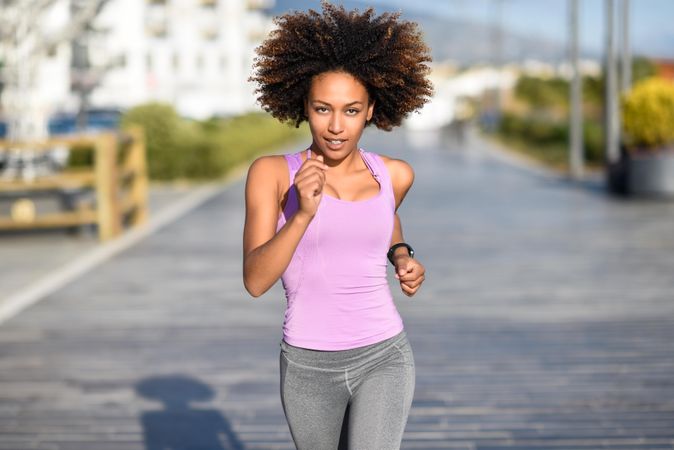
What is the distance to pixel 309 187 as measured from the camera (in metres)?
2.85

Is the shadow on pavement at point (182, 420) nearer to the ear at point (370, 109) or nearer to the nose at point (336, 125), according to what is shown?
the ear at point (370, 109)

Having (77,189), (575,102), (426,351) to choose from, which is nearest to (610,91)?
(575,102)

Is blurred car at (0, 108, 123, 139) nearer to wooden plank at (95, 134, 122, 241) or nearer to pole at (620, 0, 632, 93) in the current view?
pole at (620, 0, 632, 93)

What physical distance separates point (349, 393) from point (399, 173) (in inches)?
24.5

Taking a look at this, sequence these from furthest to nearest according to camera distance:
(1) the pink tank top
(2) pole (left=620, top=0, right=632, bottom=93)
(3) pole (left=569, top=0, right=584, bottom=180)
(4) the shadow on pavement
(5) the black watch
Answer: (2) pole (left=620, top=0, right=632, bottom=93) < (3) pole (left=569, top=0, right=584, bottom=180) < (4) the shadow on pavement < (5) the black watch < (1) the pink tank top

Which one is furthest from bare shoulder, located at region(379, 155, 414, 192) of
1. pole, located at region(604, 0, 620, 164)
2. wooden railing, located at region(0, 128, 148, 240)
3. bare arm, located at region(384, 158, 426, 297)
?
pole, located at region(604, 0, 620, 164)

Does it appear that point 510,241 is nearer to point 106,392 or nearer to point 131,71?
point 106,392

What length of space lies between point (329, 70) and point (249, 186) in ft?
1.20

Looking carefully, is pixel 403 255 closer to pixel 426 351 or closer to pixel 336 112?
pixel 336 112

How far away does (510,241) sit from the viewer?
14.0 metres

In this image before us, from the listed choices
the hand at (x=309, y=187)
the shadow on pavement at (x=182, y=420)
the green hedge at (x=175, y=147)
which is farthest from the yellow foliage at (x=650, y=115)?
the hand at (x=309, y=187)

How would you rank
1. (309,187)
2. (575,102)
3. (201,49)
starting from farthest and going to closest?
1. (201,49)
2. (575,102)
3. (309,187)

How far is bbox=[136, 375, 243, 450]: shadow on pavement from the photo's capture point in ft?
18.5

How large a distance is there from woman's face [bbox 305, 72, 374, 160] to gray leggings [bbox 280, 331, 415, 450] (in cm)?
52
